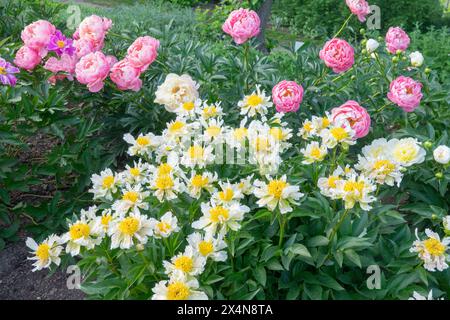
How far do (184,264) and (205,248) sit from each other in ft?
0.27

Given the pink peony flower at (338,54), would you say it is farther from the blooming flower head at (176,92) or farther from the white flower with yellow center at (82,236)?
the white flower with yellow center at (82,236)

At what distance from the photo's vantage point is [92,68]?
2.16m

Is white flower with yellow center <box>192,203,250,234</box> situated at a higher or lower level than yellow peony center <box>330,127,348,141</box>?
lower

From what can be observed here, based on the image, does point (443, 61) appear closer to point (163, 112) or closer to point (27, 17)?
point (163, 112)

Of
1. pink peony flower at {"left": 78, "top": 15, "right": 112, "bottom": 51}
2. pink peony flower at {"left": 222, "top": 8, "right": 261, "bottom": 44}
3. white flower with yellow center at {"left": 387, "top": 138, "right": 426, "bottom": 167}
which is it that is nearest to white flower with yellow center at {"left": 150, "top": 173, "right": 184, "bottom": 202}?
white flower with yellow center at {"left": 387, "top": 138, "right": 426, "bottom": 167}

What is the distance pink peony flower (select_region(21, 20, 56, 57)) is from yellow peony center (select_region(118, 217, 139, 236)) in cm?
132

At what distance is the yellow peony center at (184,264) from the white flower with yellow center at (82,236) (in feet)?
0.90

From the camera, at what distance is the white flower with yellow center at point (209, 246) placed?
141 centimetres

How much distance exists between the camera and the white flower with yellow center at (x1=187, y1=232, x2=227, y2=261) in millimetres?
1405

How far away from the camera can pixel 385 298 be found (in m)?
1.56

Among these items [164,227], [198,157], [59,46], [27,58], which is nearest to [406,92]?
[198,157]

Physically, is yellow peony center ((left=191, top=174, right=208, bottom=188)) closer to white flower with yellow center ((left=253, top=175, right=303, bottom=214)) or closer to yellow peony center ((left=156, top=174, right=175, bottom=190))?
yellow peony center ((left=156, top=174, right=175, bottom=190))

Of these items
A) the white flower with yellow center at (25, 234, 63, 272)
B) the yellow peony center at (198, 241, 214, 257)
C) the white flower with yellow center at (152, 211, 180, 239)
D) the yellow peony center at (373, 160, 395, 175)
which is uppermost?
the yellow peony center at (373, 160, 395, 175)

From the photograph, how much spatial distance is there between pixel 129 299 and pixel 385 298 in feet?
2.59
